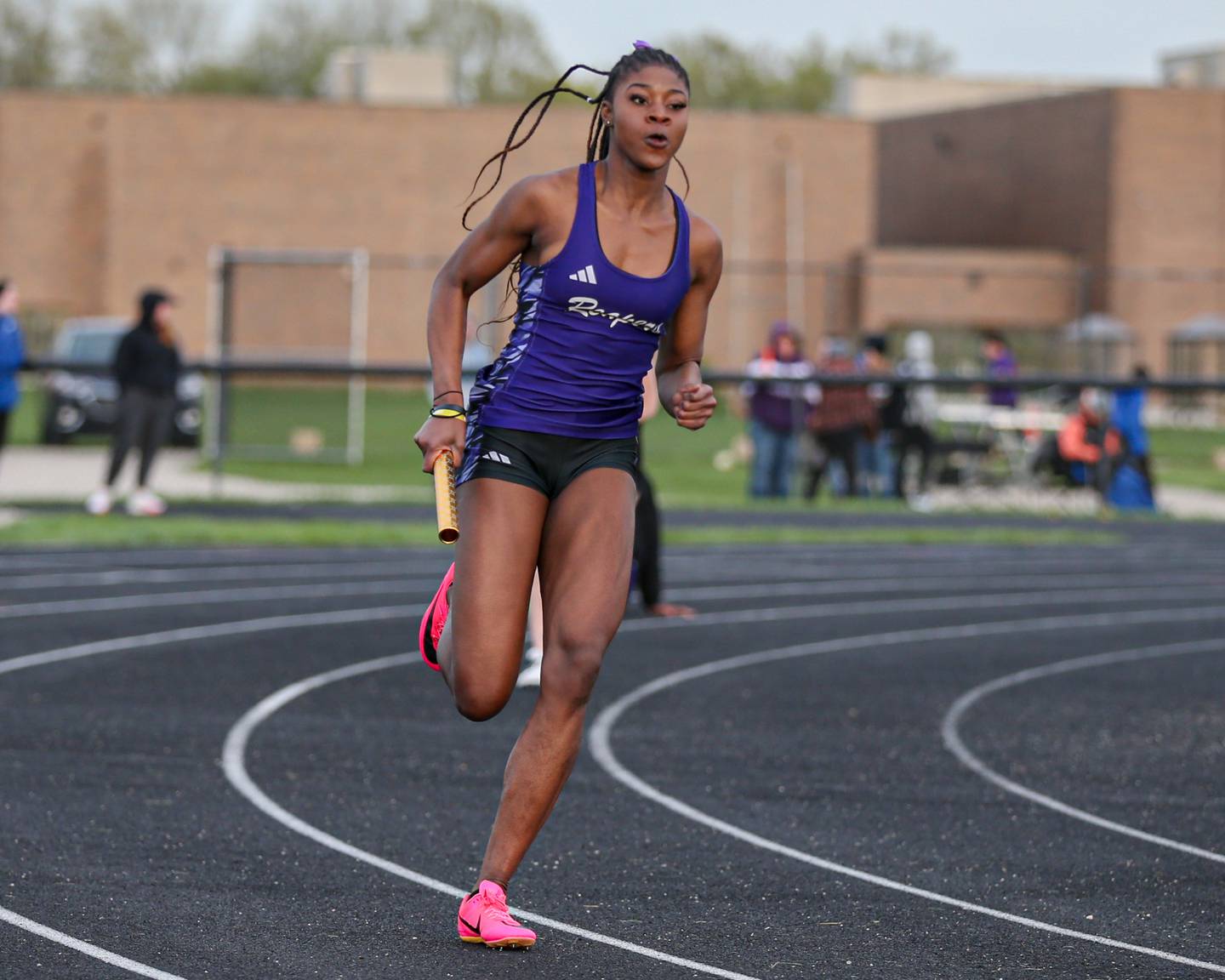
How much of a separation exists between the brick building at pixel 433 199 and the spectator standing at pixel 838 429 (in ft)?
Answer: 82.2

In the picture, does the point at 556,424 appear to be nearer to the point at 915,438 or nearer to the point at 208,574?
the point at 208,574

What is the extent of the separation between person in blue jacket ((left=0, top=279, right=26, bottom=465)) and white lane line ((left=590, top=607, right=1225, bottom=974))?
8.68 metres

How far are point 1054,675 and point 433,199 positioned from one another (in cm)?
3964

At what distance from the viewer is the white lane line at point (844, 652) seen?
18.2ft

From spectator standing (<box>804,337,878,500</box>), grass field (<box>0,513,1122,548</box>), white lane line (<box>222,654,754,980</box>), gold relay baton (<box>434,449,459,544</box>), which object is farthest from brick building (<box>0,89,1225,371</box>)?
gold relay baton (<box>434,449,459,544</box>)

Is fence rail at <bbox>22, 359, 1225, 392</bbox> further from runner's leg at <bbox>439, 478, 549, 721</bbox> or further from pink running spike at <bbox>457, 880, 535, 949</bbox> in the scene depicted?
pink running spike at <bbox>457, 880, 535, 949</bbox>

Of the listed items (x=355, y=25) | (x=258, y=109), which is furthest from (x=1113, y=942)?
(x=355, y=25)

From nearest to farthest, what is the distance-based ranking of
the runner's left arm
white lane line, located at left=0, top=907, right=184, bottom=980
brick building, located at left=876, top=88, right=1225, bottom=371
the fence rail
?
white lane line, located at left=0, top=907, right=184, bottom=980 → the runner's left arm → the fence rail → brick building, located at left=876, top=88, right=1225, bottom=371

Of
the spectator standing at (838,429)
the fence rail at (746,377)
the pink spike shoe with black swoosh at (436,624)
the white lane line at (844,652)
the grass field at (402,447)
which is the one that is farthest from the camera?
the grass field at (402,447)

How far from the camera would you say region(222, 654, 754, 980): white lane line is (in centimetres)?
512

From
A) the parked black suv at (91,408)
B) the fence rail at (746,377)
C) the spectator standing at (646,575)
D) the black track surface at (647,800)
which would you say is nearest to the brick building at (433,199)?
the parked black suv at (91,408)

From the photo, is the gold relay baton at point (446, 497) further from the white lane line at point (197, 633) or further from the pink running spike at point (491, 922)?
the white lane line at point (197, 633)

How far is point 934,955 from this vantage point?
203 inches

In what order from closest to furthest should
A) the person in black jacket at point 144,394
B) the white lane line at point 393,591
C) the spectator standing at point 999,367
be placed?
1. the white lane line at point 393,591
2. the person in black jacket at point 144,394
3. the spectator standing at point 999,367
